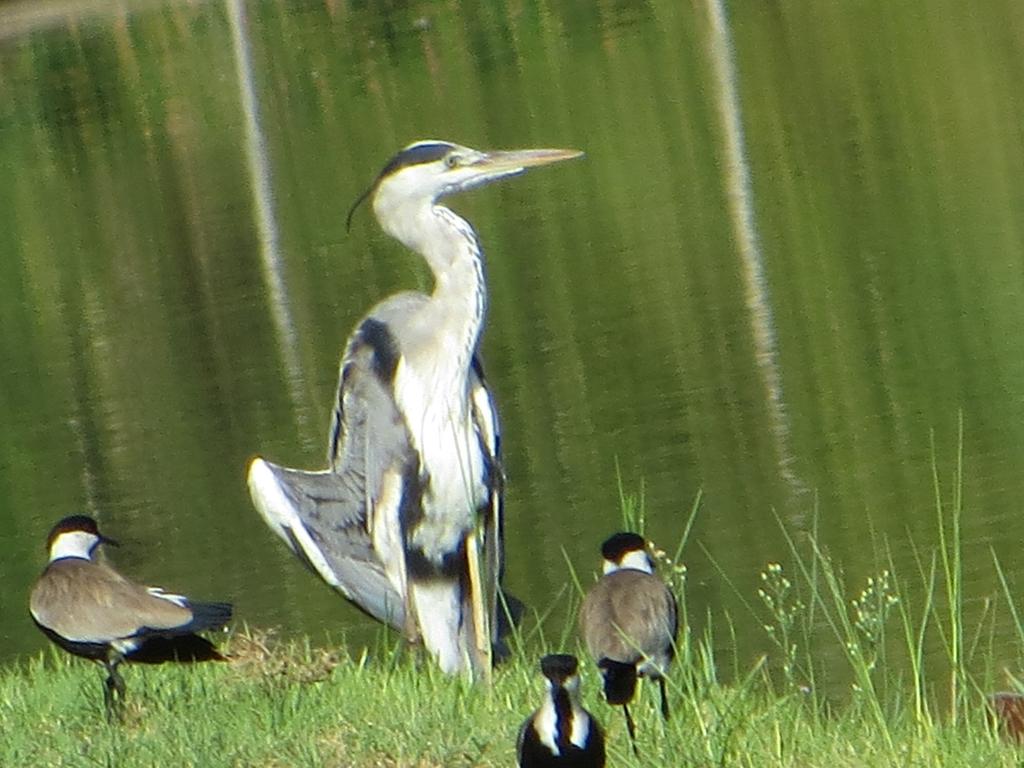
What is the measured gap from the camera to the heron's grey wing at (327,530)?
6.89 meters

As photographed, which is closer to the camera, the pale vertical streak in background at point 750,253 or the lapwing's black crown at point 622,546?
the lapwing's black crown at point 622,546

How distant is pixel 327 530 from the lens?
7043 mm

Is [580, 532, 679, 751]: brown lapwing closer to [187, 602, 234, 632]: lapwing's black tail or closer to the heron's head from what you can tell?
[187, 602, 234, 632]: lapwing's black tail

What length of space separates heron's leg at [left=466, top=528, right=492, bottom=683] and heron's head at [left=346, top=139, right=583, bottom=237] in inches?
45.5

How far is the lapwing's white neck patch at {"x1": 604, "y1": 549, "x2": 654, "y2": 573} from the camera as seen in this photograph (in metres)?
5.75

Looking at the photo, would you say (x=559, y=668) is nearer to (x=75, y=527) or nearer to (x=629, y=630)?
(x=629, y=630)

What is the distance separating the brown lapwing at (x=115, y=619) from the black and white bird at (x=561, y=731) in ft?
4.39

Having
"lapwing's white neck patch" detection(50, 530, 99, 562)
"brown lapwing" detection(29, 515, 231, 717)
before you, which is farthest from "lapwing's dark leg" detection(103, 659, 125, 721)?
"lapwing's white neck patch" detection(50, 530, 99, 562)

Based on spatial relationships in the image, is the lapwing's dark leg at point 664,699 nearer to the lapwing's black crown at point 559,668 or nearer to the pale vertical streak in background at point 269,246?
the lapwing's black crown at point 559,668

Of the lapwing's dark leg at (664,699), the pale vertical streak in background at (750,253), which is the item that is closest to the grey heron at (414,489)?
the lapwing's dark leg at (664,699)

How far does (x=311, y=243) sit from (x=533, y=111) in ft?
19.9

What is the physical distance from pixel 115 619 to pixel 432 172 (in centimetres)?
225

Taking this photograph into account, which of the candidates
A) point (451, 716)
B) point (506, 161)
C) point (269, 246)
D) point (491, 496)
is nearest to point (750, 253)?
point (269, 246)

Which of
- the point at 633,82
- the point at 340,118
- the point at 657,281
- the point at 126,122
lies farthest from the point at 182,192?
the point at 657,281
